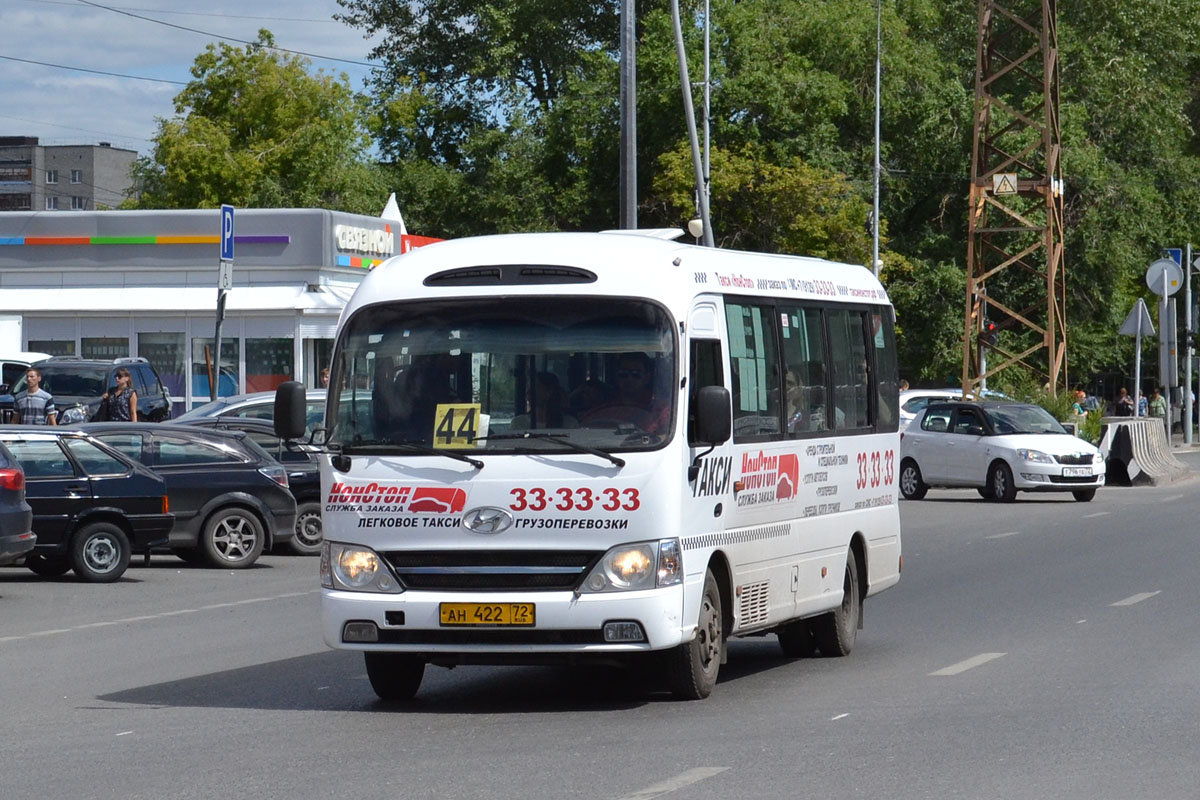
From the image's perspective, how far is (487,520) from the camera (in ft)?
32.5

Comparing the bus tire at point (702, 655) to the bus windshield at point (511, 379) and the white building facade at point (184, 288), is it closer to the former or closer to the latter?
the bus windshield at point (511, 379)

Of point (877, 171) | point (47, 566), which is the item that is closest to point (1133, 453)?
point (877, 171)

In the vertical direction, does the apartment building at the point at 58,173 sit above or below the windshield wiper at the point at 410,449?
above

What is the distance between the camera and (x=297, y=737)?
9414 mm

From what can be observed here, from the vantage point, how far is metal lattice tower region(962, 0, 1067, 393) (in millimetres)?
39562

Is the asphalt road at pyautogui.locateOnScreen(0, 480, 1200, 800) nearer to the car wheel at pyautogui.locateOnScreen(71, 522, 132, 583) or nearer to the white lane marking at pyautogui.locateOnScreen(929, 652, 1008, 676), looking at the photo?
the white lane marking at pyautogui.locateOnScreen(929, 652, 1008, 676)

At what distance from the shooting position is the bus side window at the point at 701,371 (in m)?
10.3

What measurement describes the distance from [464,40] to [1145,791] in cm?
6130

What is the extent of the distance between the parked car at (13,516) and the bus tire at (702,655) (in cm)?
811

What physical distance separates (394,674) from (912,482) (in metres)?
22.4

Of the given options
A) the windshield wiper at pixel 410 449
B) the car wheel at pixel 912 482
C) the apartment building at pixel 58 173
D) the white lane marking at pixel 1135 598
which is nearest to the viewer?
the windshield wiper at pixel 410 449

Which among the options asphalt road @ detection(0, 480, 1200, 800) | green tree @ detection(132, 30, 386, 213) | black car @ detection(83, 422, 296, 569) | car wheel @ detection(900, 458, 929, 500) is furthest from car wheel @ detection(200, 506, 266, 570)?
green tree @ detection(132, 30, 386, 213)

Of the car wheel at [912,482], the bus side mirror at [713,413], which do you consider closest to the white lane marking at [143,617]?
the bus side mirror at [713,413]

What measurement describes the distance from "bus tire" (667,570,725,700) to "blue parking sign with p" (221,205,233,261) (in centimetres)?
1469
